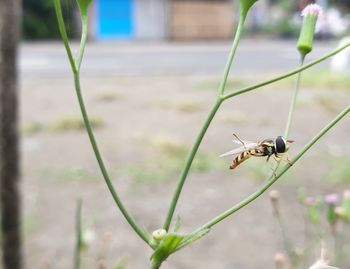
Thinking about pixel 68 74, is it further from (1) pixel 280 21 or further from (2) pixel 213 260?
(1) pixel 280 21

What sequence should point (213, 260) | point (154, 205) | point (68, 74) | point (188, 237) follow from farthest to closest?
point (68, 74), point (154, 205), point (213, 260), point (188, 237)

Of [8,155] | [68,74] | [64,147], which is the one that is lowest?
[68,74]

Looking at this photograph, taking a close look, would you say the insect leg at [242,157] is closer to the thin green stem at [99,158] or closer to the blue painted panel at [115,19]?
the thin green stem at [99,158]

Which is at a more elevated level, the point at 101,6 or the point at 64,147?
the point at 64,147

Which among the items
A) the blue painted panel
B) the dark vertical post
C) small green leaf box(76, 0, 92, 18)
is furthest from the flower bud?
the blue painted panel

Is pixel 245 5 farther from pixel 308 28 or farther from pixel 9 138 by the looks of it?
pixel 9 138

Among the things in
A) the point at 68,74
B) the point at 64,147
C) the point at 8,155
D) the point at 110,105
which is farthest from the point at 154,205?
the point at 68,74
